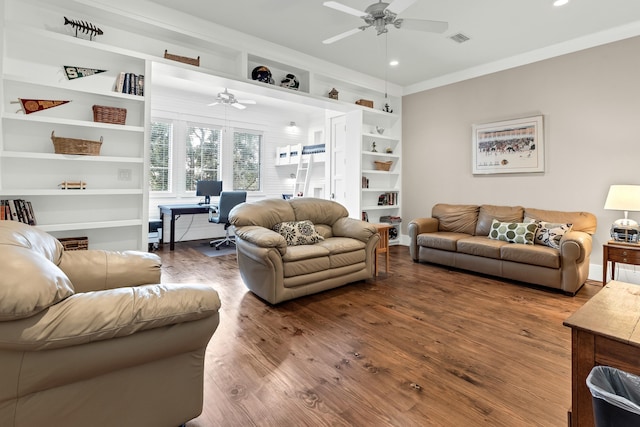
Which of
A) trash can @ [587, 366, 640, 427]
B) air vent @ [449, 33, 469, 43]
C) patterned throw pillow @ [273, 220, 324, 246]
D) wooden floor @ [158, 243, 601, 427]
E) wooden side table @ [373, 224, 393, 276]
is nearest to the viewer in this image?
trash can @ [587, 366, 640, 427]

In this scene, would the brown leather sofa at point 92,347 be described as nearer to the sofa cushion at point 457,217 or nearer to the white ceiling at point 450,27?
the white ceiling at point 450,27

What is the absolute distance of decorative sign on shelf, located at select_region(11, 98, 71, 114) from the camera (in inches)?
109

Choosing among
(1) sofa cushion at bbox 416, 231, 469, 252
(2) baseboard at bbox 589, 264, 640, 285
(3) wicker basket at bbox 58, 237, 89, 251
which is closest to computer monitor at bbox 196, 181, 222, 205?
(3) wicker basket at bbox 58, 237, 89, 251

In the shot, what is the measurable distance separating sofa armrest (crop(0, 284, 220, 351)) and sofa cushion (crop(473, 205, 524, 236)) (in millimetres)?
4135

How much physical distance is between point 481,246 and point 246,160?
5235mm

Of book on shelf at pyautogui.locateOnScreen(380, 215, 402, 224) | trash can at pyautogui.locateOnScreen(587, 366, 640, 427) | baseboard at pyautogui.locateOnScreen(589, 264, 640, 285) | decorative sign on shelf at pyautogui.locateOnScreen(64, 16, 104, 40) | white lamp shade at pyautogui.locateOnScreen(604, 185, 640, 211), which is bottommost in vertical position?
baseboard at pyautogui.locateOnScreen(589, 264, 640, 285)

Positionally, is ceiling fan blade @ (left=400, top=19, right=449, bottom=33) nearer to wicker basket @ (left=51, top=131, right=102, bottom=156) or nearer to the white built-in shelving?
the white built-in shelving

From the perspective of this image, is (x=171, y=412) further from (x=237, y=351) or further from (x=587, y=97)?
(x=587, y=97)

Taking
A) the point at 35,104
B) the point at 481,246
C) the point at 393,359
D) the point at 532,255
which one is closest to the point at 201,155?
the point at 35,104

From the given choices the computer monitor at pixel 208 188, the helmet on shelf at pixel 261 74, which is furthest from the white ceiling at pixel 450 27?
the computer monitor at pixel 208 188

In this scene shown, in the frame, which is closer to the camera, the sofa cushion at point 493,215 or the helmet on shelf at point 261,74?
the helmet on shelf at point 261,74

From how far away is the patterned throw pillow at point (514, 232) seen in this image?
382 centimetres

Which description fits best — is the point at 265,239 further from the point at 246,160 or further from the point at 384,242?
the point at 246,160

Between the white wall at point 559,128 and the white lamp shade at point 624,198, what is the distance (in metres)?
0.44
